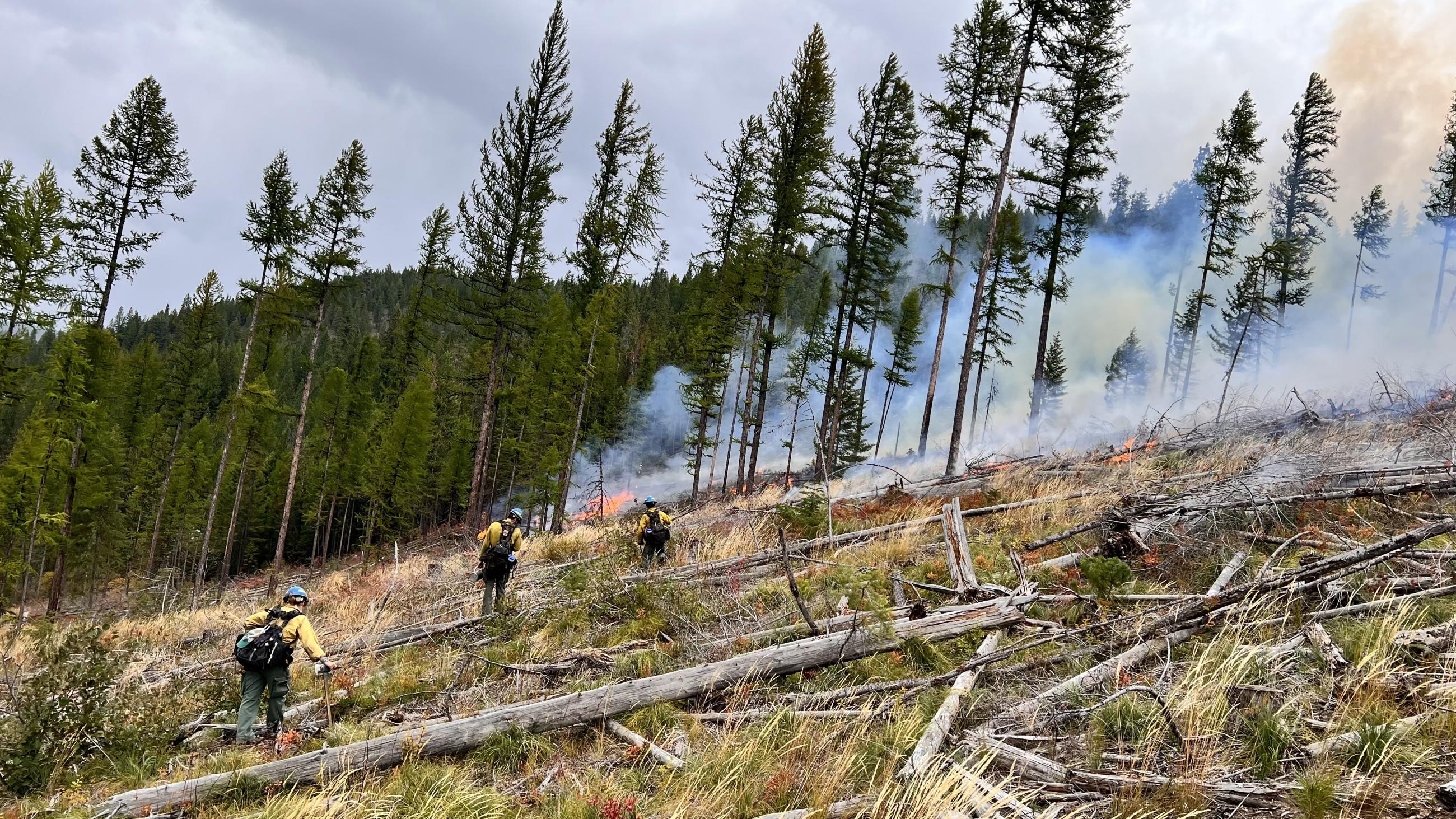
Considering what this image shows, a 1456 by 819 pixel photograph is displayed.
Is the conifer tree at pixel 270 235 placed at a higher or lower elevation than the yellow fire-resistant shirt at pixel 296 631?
higher

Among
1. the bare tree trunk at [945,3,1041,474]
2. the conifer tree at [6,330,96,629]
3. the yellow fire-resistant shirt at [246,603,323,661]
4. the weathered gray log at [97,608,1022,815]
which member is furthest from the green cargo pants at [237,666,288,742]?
the conifer tree at [6,330,96,629]

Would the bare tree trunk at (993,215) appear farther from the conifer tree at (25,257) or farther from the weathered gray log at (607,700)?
the conifer tree at (25,257)

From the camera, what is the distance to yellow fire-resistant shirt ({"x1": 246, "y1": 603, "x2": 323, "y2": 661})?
6738mm

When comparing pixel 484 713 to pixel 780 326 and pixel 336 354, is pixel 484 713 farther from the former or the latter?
pixel 336 354

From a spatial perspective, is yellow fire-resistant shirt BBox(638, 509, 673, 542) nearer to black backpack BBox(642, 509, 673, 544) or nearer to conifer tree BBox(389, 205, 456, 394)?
black backpack BBox(642, 509, 673, 544)

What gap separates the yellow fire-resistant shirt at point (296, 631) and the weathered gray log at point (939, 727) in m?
5.98

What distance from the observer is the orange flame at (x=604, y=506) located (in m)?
25.5

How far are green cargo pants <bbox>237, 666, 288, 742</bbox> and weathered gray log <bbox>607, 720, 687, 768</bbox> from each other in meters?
4.10

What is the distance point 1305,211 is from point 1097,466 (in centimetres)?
3304

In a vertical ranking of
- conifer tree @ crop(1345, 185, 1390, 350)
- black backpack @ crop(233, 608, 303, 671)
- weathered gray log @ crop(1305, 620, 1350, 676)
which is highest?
conifer tree @ crop(1345, 185, 1390, 350)

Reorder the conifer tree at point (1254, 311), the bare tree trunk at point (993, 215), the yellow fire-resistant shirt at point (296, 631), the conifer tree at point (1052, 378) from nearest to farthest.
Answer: the yellow fire-resistant shirt at point (296, 631)
the bare tree trunk at point (993, 215)
the conifer tree at point (1254, 311)
the conifer tree at point (1052, 378)

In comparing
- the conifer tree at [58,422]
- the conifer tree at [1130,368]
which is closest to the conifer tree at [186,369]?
the conifer tree at [58,422]

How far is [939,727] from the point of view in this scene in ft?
11.9

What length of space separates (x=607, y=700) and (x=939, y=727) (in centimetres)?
256
